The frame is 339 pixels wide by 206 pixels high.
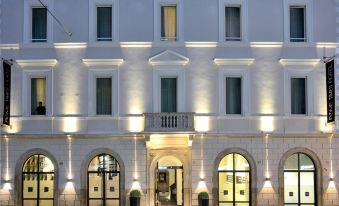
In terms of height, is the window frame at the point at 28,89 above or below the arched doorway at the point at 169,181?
above

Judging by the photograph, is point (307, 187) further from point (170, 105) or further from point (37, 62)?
point (37, 62)

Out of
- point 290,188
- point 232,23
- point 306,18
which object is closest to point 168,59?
point 232,23

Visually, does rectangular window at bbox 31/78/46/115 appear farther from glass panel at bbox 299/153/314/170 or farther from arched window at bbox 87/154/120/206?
glass panel at bbox 299/153/314/170

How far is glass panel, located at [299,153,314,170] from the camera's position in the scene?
35.1 meters

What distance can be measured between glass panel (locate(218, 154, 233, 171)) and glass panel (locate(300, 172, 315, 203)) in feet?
12.3

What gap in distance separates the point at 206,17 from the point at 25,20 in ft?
31.6

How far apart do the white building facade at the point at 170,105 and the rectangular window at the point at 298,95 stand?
0.05 m

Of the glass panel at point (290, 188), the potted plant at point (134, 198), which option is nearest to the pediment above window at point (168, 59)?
the potted plant at point (134, 198)

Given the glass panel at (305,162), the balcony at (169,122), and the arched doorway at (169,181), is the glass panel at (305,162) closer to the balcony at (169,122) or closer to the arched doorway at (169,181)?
the balcony at (169,122)

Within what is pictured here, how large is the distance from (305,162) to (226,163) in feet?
13.7

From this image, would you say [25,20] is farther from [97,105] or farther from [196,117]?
[196,117]

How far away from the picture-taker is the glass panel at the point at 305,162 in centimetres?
3506

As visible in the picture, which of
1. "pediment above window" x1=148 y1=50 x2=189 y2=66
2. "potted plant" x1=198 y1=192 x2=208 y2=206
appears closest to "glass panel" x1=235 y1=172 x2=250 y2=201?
"potted plant" x1=198 y1=192 x2=208 y2=206

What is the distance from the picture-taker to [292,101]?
116 feet
